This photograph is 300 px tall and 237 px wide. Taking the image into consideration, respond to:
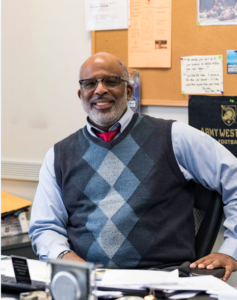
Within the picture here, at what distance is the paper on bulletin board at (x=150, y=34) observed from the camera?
1976mm

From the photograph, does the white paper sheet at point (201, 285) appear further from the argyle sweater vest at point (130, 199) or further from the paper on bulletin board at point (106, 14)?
the paper on bulletin board at point (106, 14)

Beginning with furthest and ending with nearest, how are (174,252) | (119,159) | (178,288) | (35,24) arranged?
(35,24), (119,159), (174,252), (178,288)

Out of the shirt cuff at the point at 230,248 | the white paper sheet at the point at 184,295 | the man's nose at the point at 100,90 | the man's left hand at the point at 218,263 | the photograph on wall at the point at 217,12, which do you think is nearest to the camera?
the white paper sheet at the point at 184,295

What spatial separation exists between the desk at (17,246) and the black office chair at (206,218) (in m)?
1.05

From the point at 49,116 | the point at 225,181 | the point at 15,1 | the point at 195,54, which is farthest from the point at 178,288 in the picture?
the point at 15,1

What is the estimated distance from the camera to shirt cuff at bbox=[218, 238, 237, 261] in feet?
4.26

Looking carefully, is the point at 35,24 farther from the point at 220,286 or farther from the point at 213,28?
the point at 220,286

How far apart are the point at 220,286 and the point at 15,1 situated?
6.93 feet

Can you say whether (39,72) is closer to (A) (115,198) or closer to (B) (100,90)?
(B) (100,90)

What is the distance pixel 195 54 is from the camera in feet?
6.37

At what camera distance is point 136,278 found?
2.99 ft

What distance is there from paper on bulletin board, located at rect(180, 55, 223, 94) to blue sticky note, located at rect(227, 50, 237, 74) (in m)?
0.04

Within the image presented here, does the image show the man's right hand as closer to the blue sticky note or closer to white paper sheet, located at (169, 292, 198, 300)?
white paper sheet, located at (169, 292, 198, 300)

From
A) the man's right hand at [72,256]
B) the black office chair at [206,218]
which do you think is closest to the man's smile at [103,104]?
the black office chair at [206,218]
